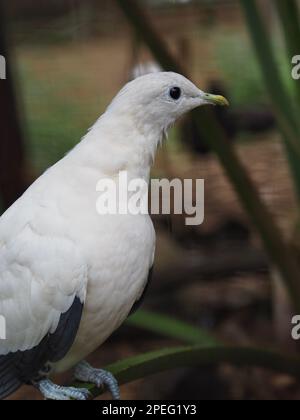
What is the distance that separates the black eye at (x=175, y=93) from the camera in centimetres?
93

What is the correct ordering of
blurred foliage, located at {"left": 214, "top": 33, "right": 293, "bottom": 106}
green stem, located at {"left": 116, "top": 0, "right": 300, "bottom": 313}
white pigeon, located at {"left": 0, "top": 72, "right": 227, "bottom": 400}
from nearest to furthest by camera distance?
white pigeon, located at {"left": 0, "top": 72, "right": 227, "bottom": 400}, green stem, located at {"left": 116, "top": 0, "right": 300, "bottom": 313}, blurred foliage, located at {"left": 214, "top": 33, "right": 293, "bottom": 106}

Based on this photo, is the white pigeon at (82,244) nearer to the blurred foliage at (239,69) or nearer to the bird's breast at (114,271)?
the bird's breast at (114,271)

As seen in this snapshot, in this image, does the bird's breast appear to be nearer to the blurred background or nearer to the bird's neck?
the bird's neck

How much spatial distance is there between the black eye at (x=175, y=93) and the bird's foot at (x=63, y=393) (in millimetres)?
346

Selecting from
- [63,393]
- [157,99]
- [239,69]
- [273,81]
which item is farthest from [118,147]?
[239,69]

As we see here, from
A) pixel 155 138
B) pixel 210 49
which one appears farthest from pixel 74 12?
pixel 155 138

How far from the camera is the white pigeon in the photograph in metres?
0.92

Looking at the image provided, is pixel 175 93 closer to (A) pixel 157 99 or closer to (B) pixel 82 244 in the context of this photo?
(A) pixel 157 99

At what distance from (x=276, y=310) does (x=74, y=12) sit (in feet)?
3.10

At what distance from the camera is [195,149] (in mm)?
2080

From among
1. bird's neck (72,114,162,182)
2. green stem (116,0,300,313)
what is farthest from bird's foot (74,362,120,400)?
green stem (116,0,300,313)

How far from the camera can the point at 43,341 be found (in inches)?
38.1

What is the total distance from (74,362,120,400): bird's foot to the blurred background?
1.02 ft
